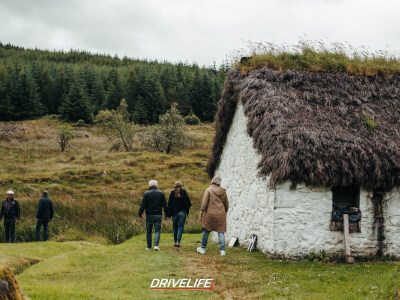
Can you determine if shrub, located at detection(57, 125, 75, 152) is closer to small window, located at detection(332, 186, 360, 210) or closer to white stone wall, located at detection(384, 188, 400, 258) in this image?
small window, located at detection(332, 186, 360, 210)

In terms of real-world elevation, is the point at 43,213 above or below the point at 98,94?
below

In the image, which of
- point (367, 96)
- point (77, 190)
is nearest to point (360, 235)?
point (367, 96)

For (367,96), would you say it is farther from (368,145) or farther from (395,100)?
(368,145)

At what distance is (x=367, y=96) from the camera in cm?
1235

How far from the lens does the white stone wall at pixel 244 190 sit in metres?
10.6

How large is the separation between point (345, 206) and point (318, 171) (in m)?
1.60

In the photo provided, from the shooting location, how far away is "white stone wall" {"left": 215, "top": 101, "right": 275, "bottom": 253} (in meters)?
10.6

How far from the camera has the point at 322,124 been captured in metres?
10.9

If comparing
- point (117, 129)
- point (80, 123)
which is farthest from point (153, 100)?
point (117, 129)

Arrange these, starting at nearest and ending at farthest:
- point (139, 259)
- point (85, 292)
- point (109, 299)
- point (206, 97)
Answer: point (109, 299) < point (85, 292) < point (139, 259) < point (206, 97)

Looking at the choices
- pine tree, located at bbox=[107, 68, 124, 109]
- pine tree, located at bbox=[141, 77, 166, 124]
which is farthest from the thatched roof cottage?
pine tree, located at bbox=[107, 68, 124, 109]

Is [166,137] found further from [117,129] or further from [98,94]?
[98,94]

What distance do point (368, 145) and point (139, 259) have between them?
661 centimetres

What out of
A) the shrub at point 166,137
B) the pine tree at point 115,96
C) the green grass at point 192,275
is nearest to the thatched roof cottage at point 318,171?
the green grass at point 192,275
